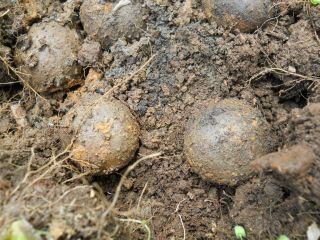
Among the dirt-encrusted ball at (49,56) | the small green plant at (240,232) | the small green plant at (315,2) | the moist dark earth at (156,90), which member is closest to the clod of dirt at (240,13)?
the moist dark earth at (156,90)

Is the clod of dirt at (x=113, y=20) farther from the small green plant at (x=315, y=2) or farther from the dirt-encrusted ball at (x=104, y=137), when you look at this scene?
the small green plant at (x=315, y=2)

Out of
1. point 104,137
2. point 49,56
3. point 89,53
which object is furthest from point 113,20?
point 104,137

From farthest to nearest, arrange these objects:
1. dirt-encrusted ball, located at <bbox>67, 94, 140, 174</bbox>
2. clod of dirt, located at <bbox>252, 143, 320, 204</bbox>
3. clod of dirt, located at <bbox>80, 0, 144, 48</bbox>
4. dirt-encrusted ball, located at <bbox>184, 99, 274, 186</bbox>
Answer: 1. clod of dirt, located at <bbox>80, 0, 144, 48</bbox>
2. dirt-encrusted ball, located at <bbox>67, 94, 140, 174</bbox>
3. dirt-encrusted ball, located at <bbox>184, 99, 274, 186</bbox>
4. clod of dirt, located at <bbox>252, 143, 320, 204</bbox>

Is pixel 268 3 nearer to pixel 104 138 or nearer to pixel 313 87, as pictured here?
pixel 313 87

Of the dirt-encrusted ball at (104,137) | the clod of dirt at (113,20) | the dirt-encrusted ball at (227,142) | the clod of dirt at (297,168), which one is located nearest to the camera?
the clod of dirt at (297,168)

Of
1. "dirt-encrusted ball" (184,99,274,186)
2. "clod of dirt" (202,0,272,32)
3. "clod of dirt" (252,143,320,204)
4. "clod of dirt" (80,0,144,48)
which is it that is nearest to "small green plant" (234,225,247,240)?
"dirt-encrusted ball" (184,99,274,186)

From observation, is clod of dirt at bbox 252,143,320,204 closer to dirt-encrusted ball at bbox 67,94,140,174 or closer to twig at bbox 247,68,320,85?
twig at bbox 247,68,320,85
